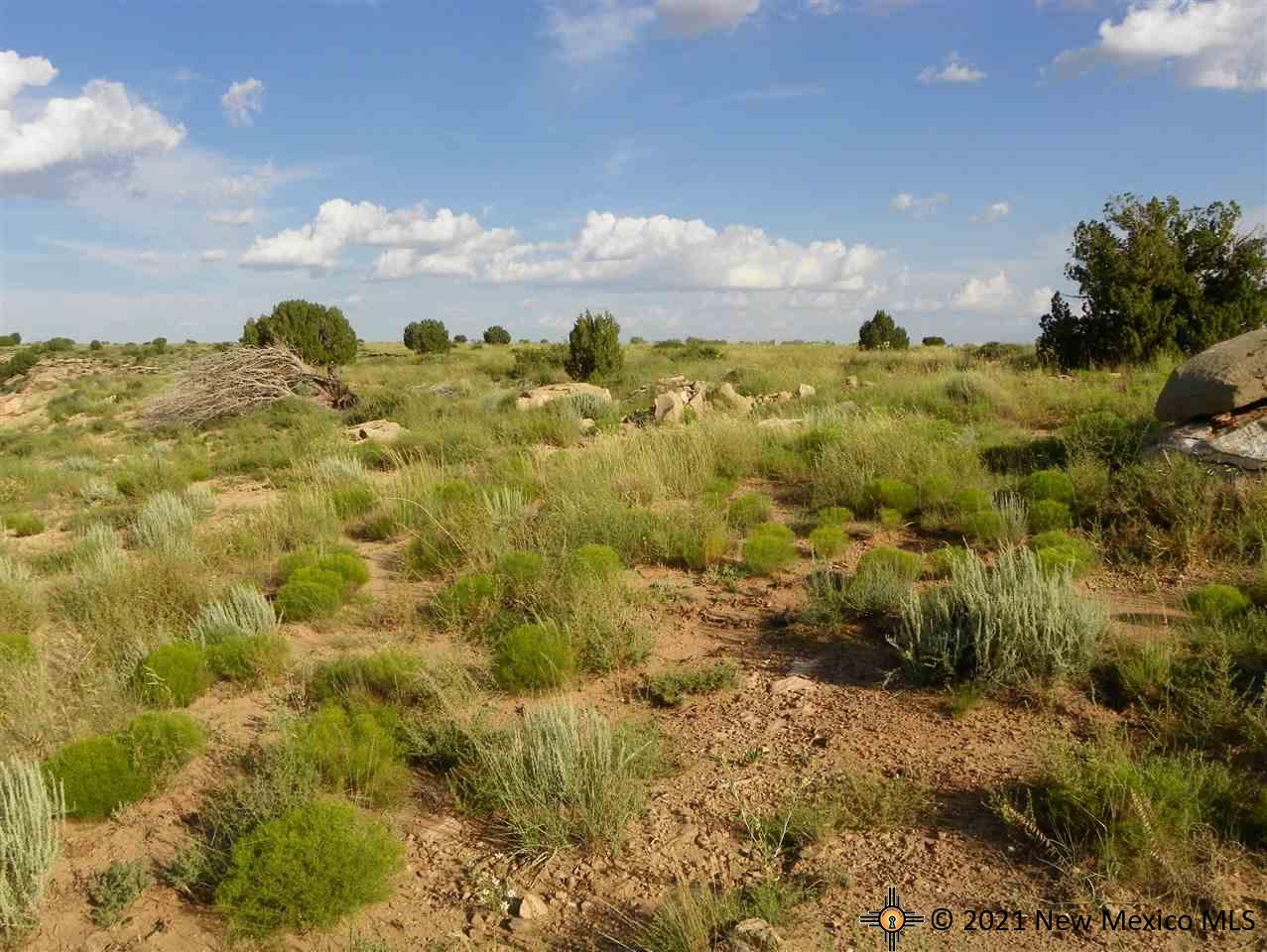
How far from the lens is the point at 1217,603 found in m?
4.41

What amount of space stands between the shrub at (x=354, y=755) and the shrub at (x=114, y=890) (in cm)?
70

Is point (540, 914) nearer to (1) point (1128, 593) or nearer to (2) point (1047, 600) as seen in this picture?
(2) point (1047, 600)

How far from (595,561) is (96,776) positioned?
119 inches

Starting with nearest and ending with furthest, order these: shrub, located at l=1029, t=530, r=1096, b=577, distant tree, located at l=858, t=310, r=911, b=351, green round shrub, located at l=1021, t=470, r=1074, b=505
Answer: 1. shrub, located at l=1029, t=530, r=1096, b=577
2. green round shrub, located at l=1021, t=470, r=1074, b=505
3. distant tree, located at l=858, t=310, r=911, b=351

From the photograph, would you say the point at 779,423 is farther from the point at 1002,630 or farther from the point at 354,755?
the point at 354,755

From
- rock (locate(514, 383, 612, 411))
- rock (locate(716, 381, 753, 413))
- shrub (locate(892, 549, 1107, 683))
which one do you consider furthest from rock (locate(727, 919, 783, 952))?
rock (locate(514, 383, 612, 411))

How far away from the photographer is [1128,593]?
198 inches

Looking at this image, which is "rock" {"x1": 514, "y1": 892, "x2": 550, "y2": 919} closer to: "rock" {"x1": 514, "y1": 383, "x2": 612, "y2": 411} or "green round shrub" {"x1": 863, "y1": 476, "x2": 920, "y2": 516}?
"green round shrub" {"x1": 863, "y1": 476, "x2": 920, "y2": 516}

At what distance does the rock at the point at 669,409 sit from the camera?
456 inches

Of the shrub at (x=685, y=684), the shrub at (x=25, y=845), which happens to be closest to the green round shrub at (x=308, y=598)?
the shrub at (x=25, y=845)

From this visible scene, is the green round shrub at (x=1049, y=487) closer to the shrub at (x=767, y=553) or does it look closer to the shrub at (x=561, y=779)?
the shrub at (x=767, y=553)

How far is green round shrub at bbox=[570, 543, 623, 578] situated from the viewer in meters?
5.44

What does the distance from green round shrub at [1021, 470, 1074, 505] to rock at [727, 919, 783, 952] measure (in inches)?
195

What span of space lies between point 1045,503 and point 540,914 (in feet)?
16.6
